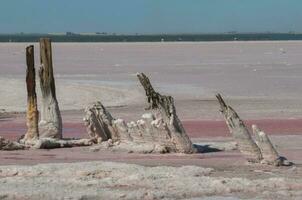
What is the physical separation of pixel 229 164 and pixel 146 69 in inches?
1434

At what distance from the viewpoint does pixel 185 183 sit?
11289 millimetres

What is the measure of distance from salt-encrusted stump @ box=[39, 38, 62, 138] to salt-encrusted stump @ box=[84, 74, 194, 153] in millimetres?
733

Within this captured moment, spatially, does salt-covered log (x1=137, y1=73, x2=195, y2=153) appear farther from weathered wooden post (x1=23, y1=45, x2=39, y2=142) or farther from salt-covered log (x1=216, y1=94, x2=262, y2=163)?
weathered wooden post (x1=23, y1=45, x2=39, y2=142)

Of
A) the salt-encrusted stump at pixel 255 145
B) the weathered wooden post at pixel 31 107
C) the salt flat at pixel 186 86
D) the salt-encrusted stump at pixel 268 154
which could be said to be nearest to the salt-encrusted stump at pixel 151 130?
the weathered wooden post at pixel 31 107

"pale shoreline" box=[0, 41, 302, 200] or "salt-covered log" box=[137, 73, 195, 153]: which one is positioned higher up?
"salt-covered log" box=[137, 73, 195, 153]

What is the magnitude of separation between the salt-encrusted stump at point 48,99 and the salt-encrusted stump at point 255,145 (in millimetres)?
4310

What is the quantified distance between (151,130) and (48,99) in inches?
101

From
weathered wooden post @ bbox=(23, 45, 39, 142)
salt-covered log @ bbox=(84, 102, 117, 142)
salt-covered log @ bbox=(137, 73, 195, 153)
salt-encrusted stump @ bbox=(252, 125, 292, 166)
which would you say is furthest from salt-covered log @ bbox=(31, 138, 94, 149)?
salt-encrusted stump @ bbox=(252, 125, 292, 166)

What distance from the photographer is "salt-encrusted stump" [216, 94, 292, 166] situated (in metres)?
13.2

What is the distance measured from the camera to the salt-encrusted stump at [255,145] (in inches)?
520

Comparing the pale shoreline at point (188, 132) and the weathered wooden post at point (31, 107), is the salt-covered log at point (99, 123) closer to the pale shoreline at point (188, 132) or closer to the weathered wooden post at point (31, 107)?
the pale shoreline at point (188, 132)

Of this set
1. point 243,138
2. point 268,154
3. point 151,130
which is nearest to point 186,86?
point 151,130

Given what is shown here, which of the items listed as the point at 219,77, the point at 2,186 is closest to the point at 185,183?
the point at 2,186

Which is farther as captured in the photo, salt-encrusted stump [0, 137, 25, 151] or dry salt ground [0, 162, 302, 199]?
salt-encrusted stump [0, 137, 25, 151]
